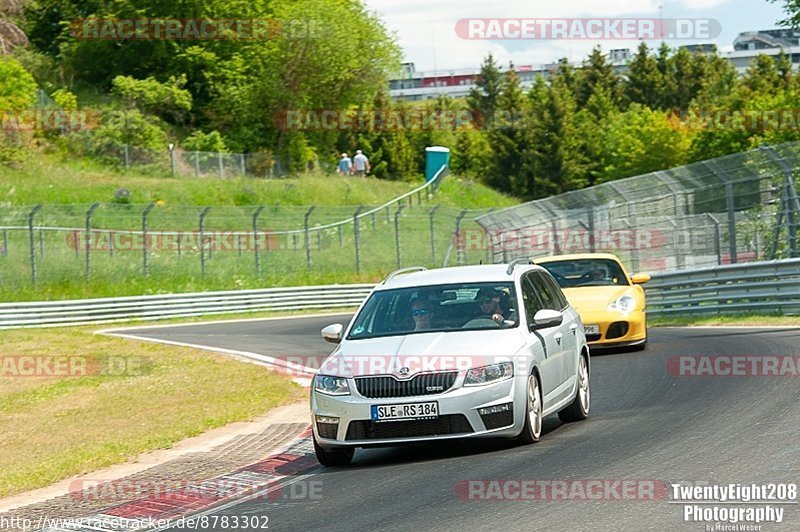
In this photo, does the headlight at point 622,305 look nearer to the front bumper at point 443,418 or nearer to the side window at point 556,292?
the side window at point 556,292

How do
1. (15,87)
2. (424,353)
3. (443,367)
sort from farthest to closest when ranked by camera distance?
(15,87)
(424,353)
(443,367)

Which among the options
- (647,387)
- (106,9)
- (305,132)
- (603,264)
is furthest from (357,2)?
(647,387)

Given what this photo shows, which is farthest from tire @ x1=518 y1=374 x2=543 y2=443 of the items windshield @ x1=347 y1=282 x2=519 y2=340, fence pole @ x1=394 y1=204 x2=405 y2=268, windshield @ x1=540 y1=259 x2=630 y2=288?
fence pole @ x1=394 y1=204 x2=405 y2=268

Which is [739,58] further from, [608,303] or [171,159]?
[608,303]

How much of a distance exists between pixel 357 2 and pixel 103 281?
42.1m

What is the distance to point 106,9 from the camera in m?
70.9

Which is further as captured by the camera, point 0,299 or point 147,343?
point 0,299

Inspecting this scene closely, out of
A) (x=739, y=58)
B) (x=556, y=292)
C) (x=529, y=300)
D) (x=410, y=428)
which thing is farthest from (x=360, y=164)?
(x=739, y=58)

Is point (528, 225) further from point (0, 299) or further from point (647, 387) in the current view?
point (647, 387)

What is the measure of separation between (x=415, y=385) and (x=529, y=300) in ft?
6.09

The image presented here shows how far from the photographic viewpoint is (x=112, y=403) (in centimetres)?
1728

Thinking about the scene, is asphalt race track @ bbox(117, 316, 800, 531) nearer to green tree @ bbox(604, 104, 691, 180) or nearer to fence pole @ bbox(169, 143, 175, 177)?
fence pole @ bbox(169, 143, 175, 177)

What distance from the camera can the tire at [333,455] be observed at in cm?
1030

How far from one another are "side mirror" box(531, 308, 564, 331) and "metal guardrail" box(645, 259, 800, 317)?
1262 cm
